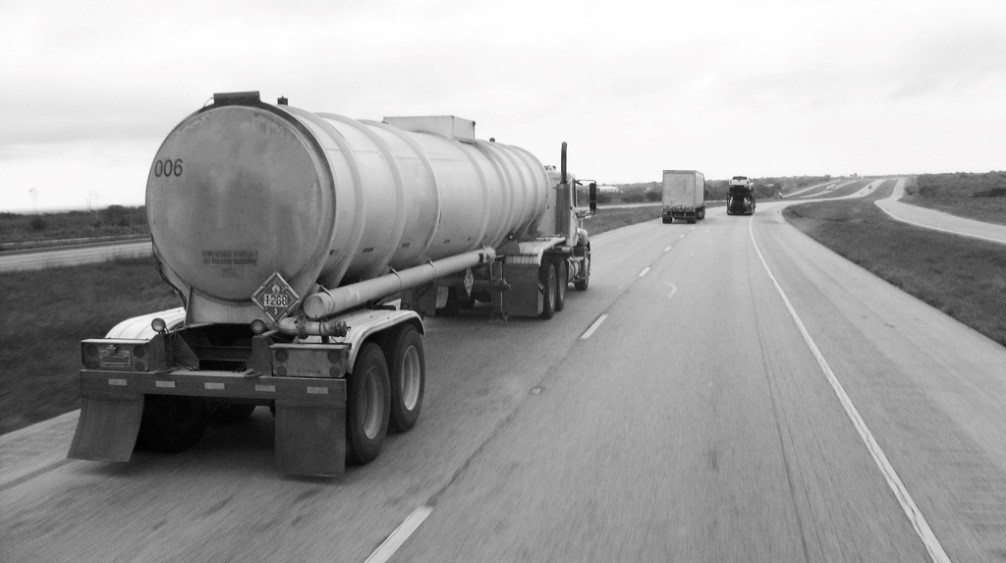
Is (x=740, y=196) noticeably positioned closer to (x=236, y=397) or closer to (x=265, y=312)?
(x=265, y=312)

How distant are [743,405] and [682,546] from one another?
13.3 ft

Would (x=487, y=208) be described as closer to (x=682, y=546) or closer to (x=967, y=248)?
(x=682, y=546)

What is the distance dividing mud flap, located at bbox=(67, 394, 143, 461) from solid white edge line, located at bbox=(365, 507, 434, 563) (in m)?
2.58

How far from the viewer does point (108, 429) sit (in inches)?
272

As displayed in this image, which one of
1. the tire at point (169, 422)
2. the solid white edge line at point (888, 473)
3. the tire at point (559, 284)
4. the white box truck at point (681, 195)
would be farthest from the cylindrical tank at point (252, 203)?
the white box truck at point (681, 195)

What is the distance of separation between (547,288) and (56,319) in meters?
8.21

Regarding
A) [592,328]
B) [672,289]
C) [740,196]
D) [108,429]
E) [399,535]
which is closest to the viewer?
[399,535]

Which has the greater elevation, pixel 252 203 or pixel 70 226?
pixel 252 203

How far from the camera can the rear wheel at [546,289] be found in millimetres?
15602

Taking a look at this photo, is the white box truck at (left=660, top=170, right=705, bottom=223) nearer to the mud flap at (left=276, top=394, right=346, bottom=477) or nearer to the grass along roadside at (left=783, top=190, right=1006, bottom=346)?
the grass along roadside at (left=783, top=190, right=1006, bottom=346)

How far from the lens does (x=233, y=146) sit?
717cm

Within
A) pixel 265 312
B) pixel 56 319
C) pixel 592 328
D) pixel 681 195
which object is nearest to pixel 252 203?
A: pixel 265 312

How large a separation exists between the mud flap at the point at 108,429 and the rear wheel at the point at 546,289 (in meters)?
9.25

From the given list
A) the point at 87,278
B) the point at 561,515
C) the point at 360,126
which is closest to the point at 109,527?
the point at 561,515
